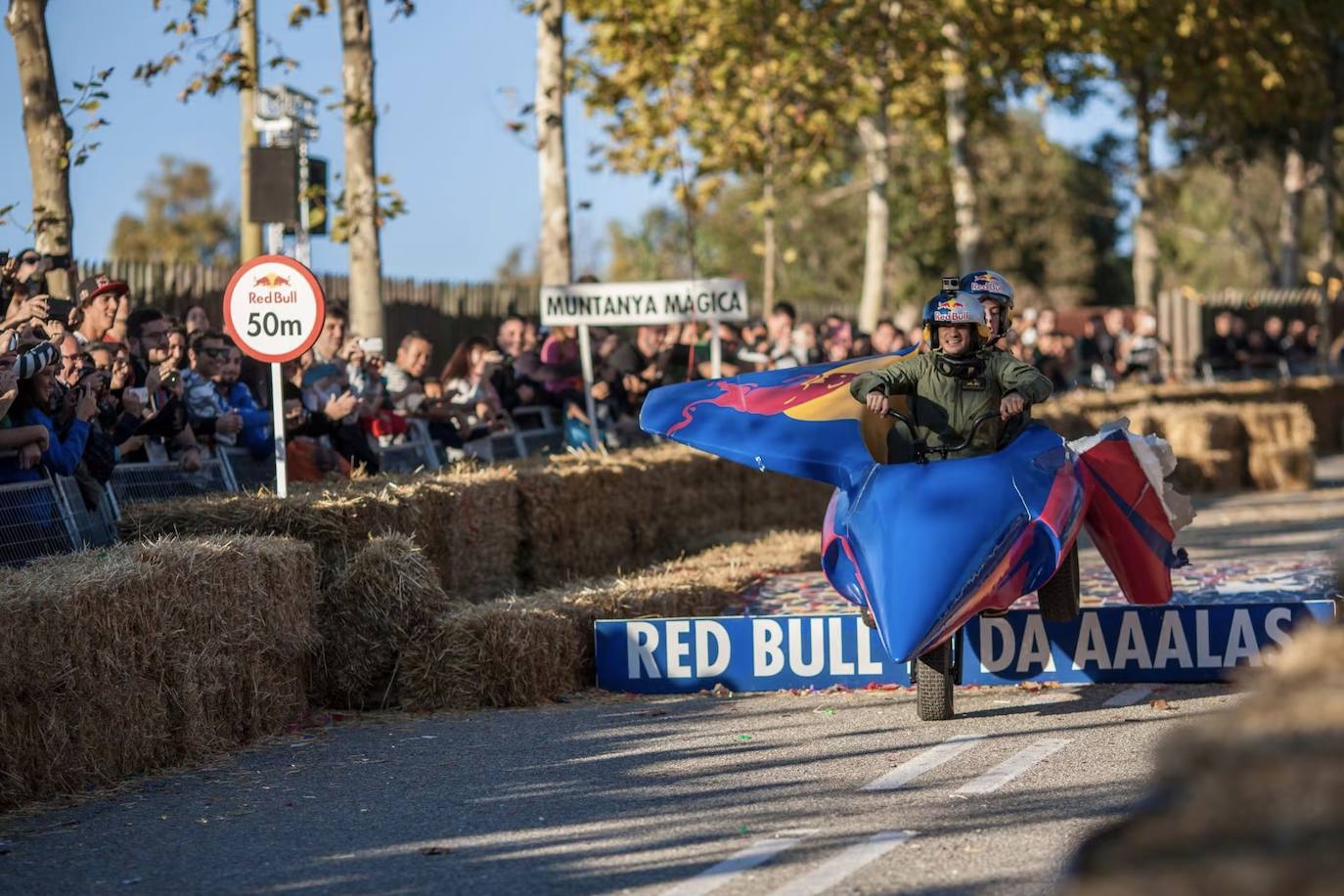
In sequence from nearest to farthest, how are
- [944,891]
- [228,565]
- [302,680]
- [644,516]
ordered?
[944,891], [228,565], [302,680], [644,516]

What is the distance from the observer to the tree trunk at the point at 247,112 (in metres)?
18.1

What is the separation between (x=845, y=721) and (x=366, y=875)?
11.7 feet

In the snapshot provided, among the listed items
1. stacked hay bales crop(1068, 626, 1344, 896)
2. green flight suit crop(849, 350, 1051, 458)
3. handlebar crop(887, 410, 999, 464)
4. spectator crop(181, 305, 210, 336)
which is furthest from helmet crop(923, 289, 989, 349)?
stacked hay bales crop(1068, 626, 1344, 896)

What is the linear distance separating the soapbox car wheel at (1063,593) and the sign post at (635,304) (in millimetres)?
8475

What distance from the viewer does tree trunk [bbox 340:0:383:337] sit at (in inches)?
754

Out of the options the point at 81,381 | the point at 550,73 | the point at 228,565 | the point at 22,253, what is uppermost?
the point at 550,73

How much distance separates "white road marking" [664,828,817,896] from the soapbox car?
2.22m

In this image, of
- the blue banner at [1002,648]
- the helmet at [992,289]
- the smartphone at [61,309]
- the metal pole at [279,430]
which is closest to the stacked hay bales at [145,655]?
the metal pole at [279,430]

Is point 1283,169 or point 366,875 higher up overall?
point 1283,169

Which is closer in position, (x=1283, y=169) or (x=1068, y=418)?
(x=1068, y=418)

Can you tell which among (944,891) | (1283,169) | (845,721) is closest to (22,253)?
(845,721)

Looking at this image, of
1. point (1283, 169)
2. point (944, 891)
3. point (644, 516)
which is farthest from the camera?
point (1283, 169)

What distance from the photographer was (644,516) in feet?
56.9

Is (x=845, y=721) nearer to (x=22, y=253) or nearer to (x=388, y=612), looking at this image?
(x=388, y=612)
